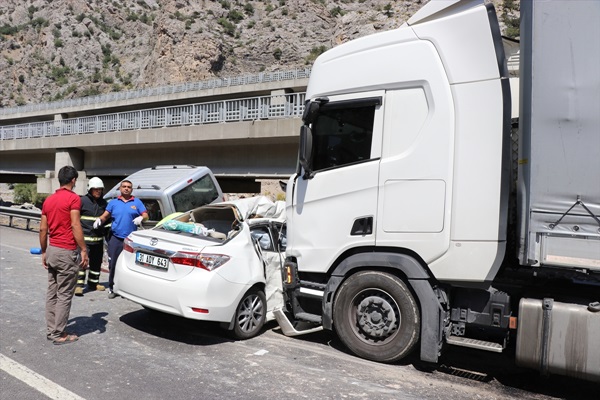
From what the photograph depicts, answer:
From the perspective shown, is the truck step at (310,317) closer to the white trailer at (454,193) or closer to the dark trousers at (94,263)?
the white trailer at (454,193)

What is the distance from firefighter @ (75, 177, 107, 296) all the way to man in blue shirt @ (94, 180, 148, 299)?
20cm

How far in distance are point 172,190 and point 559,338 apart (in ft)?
21.2

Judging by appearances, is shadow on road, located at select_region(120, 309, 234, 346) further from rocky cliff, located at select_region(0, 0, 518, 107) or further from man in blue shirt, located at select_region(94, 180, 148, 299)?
rocky cliff, located at select_region(0, 0, 518, 107)

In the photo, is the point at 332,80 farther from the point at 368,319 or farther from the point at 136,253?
the point at 136,253

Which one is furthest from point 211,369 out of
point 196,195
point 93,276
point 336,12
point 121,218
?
point 336,12

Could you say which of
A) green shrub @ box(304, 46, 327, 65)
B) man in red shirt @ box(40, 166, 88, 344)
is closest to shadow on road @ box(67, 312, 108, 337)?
man in red shirt @ box(40, 166, 88, 344)

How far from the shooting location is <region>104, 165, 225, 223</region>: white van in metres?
8.38

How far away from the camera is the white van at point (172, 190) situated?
838 cm

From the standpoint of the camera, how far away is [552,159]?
3850mm

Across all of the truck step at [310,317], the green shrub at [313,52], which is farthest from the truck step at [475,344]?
the green shrub at [313,52]

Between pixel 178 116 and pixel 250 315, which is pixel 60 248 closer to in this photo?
pixel 250 315

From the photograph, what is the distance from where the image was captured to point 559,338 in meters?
3.85

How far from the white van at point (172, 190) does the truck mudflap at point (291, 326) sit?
134 inches

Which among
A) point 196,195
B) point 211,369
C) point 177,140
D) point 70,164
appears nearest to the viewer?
point 211,369
